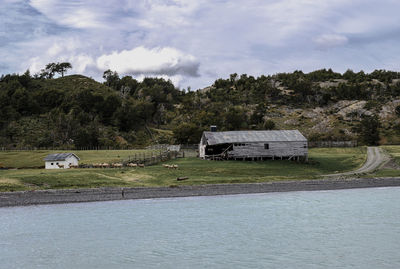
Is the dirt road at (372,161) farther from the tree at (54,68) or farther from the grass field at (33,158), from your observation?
the tree at (54,68)

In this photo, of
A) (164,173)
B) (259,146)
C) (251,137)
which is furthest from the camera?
(251,137)

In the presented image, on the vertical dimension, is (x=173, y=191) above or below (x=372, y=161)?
below

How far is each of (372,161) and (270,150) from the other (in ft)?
48.1

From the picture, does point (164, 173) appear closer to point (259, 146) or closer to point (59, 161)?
point (59, 161)

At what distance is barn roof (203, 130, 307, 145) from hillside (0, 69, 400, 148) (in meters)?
25.6

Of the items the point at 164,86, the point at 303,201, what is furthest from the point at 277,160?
the point at 164,86

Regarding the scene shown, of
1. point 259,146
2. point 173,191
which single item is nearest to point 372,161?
point 259,146

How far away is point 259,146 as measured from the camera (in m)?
62.5

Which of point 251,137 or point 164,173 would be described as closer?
point 164,173

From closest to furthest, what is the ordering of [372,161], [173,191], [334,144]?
[173,191] < [372,161] < [334,144]

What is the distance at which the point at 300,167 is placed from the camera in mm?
58469

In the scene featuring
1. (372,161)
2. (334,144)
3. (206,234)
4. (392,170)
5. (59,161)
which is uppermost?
(334,144)

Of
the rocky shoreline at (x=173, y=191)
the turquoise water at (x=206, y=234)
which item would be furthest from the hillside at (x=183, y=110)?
the turquoise water at (x=206, y=234)

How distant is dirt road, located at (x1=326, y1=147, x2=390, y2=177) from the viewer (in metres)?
55.6
